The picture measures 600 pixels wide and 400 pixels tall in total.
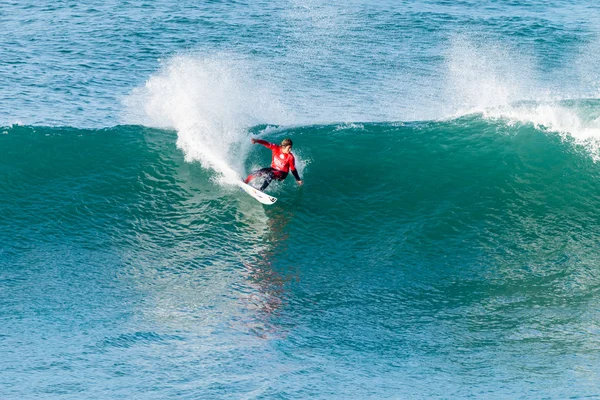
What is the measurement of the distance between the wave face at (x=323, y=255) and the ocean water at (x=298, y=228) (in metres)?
0.04

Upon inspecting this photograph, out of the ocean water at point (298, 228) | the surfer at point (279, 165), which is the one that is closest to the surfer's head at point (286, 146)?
the surfer at point (279, 165)

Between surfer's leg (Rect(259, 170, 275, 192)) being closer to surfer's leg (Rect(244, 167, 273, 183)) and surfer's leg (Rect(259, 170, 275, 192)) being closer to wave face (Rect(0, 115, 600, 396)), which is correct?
surfer's leg (Rect(244, 167, 273, 183))

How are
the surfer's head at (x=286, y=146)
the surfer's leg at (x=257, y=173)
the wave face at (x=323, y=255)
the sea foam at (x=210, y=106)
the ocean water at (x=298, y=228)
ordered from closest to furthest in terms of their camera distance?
the ocean water at (x=298, y=228) < the wave face at (x=323, y=255) < the surfer's head at (x=286, y=146) < the surfer's leg at (x=257, y=173) < the sea foam at (x=210, y=106)

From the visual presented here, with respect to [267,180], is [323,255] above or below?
below

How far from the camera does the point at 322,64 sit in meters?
24.5

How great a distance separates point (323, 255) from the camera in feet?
44.4

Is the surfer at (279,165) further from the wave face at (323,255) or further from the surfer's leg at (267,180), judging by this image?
the wave face at (323,255)

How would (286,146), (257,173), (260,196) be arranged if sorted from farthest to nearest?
(257,173) → (286,146) → (260,196)

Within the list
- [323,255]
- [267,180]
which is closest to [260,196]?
[267,180]

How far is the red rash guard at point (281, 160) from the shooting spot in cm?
1495

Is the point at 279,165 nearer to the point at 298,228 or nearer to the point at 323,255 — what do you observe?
the point at 298,228

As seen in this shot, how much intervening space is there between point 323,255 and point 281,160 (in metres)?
2.36

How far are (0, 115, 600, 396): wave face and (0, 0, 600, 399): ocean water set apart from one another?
1.6 inches

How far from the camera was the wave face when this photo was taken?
10586 mm
